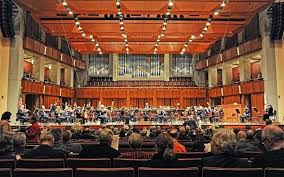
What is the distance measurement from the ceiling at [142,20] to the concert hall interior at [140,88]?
0.18 ft

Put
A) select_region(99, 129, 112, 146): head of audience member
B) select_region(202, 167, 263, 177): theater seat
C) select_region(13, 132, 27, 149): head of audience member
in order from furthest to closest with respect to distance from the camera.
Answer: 1. select_region(13, 132, 27, 149): head of audience member
2. select_region(99, 129, 112, 146): head of audience member
3. select_region(202, 167, 263, 177): theater seat

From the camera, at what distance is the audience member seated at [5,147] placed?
3702mm

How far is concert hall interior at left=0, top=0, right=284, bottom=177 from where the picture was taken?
3.53 m

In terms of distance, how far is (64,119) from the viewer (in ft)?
49.3

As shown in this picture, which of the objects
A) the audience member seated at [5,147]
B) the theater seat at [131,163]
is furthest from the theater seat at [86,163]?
the audience member seated at [5,147]

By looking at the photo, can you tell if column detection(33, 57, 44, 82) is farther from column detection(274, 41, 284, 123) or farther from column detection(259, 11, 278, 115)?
column detection(274, 41, 284, 123)

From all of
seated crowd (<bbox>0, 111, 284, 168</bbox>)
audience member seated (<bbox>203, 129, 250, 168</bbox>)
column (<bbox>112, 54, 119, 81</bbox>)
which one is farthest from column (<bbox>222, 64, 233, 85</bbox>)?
audience member seated (<bbox>203, 129, 250, 168</bbox>)

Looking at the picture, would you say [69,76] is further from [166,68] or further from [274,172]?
[274,172]

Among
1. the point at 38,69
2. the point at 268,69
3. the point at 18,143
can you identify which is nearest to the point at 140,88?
the point at 38,69

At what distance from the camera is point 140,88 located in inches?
1025

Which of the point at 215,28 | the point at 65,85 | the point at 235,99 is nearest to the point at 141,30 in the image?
the point at 215,28

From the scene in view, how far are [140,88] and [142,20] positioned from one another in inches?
476

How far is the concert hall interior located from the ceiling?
6 cm

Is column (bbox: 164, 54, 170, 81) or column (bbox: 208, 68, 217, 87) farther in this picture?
column (bbox: 164, 54, 170, 81)
